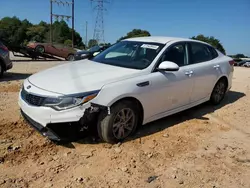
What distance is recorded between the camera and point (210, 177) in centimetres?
324

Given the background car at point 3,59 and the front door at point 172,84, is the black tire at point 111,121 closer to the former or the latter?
the front door at point 172,84

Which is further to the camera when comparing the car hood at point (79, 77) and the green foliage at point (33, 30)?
the green foliage at point (33, 30)

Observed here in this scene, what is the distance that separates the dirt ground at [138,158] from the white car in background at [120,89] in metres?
0.30

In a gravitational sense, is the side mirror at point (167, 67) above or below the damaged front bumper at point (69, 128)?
above

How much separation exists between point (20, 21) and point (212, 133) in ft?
294

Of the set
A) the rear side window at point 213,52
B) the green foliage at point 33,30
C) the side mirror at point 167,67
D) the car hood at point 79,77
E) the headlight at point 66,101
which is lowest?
the green foliage at point 33,30

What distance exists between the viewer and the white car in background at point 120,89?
346 centimetres

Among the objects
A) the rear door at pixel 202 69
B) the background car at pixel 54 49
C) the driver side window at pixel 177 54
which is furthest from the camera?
the background car at pixel 54 49

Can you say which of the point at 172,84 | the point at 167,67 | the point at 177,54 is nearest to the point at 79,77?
the point at 167,67


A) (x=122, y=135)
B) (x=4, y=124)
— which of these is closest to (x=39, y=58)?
(x=4, y=124)

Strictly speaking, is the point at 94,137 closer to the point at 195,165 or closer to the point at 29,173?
the point at 29,173

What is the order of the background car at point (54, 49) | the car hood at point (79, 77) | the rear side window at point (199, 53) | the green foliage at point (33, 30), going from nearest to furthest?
the car hood at point (79, 77), the rear side window at point (199, 53), the background car at point (54, 49), the green foliage at point (33, 30)

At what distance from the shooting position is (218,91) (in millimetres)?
6074

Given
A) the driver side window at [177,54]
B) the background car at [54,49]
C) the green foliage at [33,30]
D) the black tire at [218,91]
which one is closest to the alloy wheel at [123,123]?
the driver side window at [177,54]
